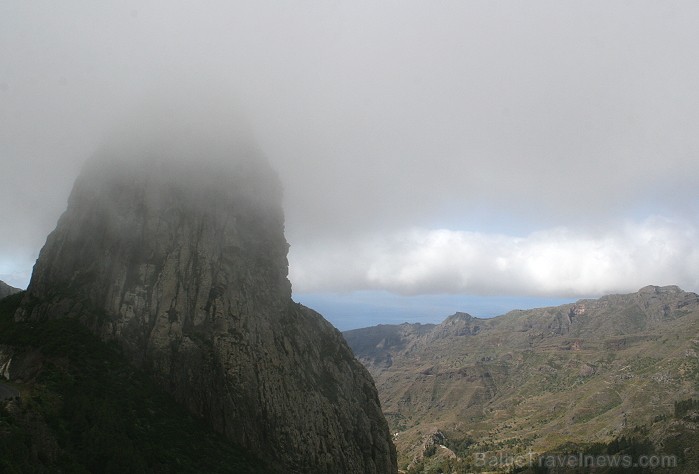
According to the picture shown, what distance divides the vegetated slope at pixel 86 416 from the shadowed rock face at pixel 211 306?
387cm

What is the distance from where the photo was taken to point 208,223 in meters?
104

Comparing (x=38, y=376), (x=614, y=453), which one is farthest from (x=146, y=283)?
(x=614, y=453)

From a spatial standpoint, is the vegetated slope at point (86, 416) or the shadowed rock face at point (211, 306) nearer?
the vegetated slope at point (86, 416)

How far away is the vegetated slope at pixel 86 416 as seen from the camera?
51906 millimetres

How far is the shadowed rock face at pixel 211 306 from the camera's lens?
84.1 metres

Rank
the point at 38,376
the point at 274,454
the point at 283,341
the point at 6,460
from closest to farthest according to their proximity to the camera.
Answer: the point at 6,460 < the point at 38,376 < the point at 274,454 < the point at 283,341

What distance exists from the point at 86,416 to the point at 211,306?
34.5 m

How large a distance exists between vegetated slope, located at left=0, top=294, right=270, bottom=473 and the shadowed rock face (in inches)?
152

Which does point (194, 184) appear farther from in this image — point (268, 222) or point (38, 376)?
point (38, 376)

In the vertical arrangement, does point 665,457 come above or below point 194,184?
below

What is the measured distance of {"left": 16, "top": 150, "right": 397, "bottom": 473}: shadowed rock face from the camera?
3310 inches

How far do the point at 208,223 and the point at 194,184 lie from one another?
11.8 meters

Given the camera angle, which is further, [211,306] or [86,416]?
[211,306]

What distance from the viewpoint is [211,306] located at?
93375mm
